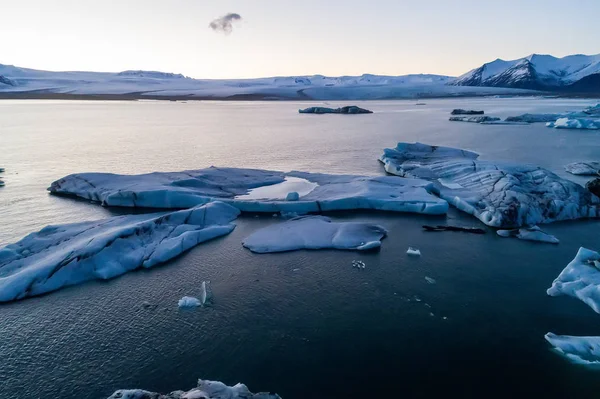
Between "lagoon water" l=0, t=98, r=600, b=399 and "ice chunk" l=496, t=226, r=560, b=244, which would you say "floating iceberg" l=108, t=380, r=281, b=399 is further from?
"ice chunk" l=496, t=226, r=560, b=244

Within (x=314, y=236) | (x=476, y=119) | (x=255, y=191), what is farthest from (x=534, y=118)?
(x=314, y=236)

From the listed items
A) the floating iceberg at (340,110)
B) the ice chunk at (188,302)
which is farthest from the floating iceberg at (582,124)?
the ice chunk at (188,302)

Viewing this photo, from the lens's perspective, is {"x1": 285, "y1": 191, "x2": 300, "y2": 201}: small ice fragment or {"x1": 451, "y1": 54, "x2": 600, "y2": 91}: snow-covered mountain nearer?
{"x1": 285, "y1": 191, "x2": 300, "y2": 201}: small ice fragment

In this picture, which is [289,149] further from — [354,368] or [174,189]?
[354,368]

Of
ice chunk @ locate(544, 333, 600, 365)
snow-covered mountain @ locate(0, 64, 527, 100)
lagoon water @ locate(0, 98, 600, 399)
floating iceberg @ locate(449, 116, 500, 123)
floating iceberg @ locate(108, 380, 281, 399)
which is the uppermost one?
floating iceberg @ locate(108, 380, 281, 399)

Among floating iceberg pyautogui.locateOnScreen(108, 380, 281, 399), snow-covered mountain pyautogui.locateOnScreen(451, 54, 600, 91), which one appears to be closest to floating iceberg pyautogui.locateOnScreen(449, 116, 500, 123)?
floating iceberg pyautogui.locateOnScreen(108, 380, 281, 399)

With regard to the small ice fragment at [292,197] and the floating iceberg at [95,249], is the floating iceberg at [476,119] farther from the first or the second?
the floating iceberg at [95,249]

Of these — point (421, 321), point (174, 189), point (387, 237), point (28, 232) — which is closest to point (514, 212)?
point (387, 237)
